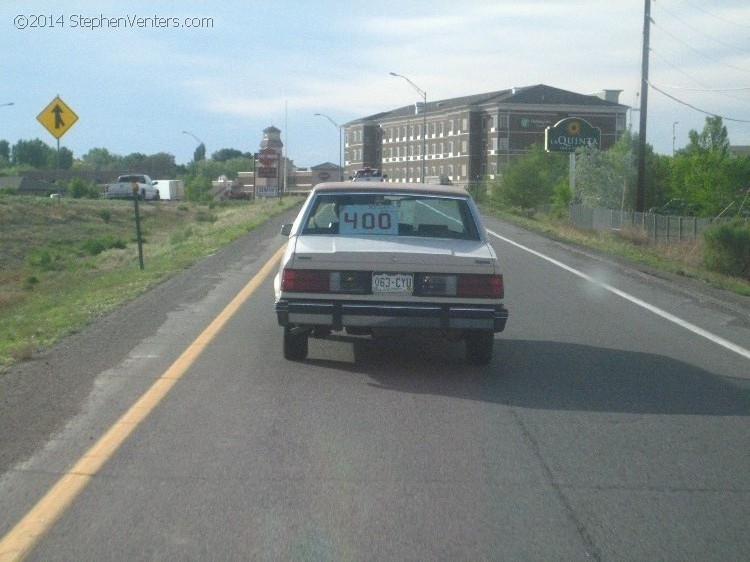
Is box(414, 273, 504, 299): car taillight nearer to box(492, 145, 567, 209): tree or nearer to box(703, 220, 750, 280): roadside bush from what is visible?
box(703, 220, 750, 280): roadside bush

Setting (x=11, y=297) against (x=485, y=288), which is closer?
(x=485, y=288)

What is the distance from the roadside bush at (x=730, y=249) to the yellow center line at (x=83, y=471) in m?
19.7

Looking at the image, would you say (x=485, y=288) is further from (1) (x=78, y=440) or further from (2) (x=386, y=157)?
(2) (x=386, y=157)

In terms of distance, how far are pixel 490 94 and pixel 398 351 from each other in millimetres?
111832

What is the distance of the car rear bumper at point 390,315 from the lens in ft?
29.6

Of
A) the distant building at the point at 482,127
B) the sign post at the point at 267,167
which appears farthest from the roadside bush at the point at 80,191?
the distant building at the point at 482,127

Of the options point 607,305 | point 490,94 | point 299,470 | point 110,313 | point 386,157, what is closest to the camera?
point 299,470

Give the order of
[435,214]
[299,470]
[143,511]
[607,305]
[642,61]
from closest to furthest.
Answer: [143,511], [299,470], [435,214], [607,305], [642,61]

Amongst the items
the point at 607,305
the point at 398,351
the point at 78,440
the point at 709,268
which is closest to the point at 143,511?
the point at 78,440

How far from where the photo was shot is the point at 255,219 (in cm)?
3959

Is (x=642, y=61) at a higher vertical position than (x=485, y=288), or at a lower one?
higher

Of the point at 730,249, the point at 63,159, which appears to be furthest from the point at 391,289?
the point at 63,159

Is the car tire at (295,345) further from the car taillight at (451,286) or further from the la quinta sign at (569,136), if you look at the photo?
the la quinta sign at (569,136)

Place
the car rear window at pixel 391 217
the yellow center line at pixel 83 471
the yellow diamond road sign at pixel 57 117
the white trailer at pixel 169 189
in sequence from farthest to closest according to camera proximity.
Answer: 1. the white trailer at pixel 169 189
2. the yellow diamond road sign at pixel 57 117
3. the car rear window at pixel 391 217
4. the yellow center line at pixel 83 471
